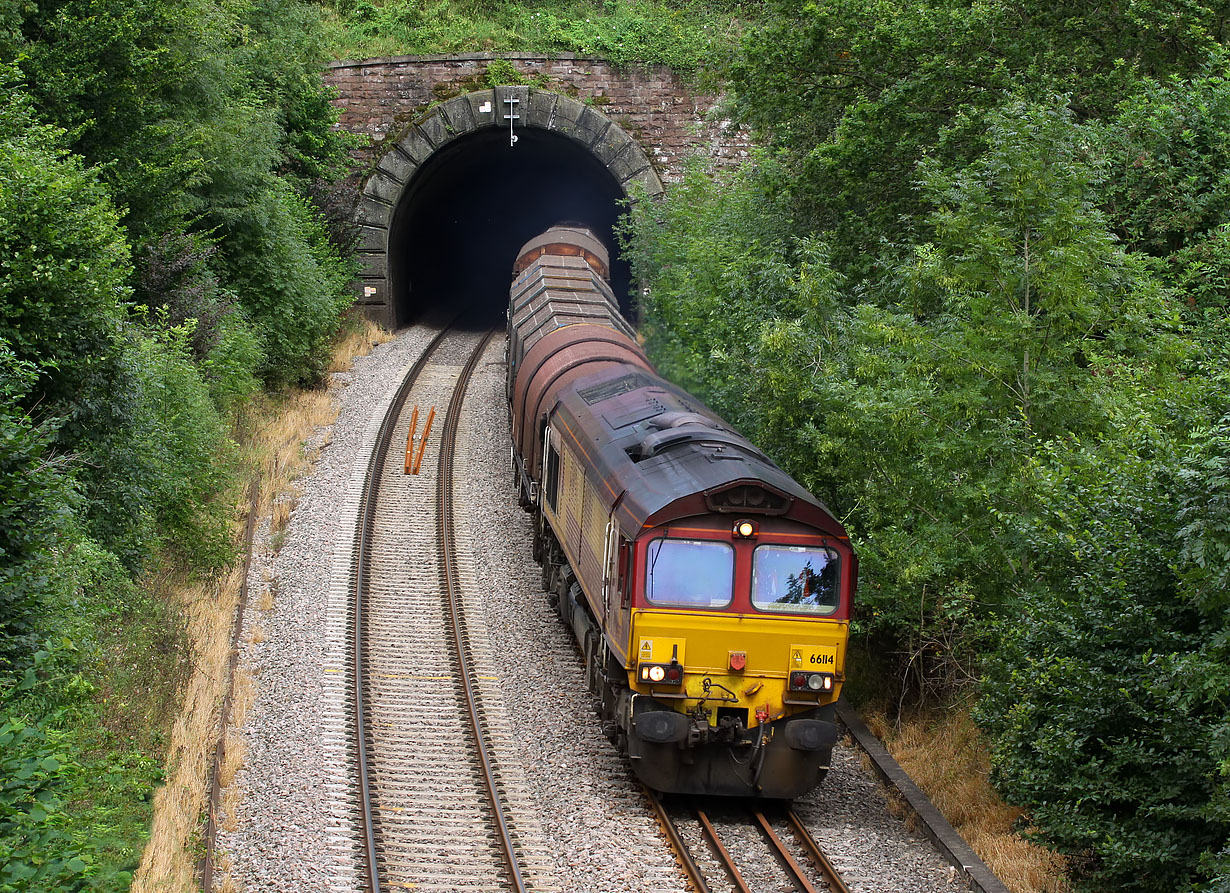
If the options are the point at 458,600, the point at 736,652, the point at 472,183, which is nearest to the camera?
the point at 736,652

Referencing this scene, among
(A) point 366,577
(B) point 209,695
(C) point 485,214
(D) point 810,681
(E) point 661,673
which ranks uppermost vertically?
(E) point 661,673

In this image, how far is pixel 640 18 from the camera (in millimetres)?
32969

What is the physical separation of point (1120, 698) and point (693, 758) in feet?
Result: 12.5

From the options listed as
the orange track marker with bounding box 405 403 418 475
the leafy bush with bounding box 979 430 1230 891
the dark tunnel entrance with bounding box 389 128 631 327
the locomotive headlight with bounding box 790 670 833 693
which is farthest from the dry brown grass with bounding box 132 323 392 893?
the dark tunnel entrance with bounding box 389 128 631 327

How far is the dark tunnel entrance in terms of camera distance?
3434 cm

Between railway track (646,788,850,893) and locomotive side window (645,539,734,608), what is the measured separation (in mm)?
1959

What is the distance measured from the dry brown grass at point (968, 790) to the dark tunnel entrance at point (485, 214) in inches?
781

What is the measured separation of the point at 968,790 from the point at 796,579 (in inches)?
109

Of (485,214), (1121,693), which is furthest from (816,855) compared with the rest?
(485,214)

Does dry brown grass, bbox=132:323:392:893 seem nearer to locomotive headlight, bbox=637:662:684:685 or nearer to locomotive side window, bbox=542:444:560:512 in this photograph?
locomotive headlight, bbox=637:662:684:685

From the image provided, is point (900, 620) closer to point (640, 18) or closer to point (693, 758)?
point (693, 758)

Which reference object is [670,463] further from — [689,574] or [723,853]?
[723,853]

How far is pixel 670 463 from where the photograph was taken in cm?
1077

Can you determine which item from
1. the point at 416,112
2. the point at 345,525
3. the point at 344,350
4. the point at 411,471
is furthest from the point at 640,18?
the point at 345,525
